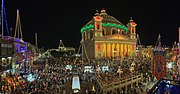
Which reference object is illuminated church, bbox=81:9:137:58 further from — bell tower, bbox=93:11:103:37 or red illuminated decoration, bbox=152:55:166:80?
red illuminated decoration, bbox=152:55:166:80

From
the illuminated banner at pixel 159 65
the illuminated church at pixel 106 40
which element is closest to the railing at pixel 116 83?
the illuminated banner at pixel 159 65

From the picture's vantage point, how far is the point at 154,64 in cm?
1638

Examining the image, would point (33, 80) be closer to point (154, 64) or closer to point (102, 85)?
point (102, 85)

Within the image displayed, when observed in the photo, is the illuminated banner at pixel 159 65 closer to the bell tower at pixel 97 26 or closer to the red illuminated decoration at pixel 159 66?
the red illuminated decoration at pixel 159 66

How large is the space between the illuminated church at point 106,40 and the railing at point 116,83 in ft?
114

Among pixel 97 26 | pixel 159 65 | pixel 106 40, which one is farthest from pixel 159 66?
pixel 97 26

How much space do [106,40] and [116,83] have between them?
4589 centimetres

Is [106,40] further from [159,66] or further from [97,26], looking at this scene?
[159,66]

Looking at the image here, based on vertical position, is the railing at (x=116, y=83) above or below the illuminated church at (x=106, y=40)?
below

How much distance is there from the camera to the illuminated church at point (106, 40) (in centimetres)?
6694

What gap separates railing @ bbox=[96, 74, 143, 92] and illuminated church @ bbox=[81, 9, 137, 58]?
114 feet

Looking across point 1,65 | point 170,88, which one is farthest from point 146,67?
point 170,88

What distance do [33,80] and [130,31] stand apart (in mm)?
60724

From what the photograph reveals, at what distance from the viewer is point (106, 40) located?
224 feet
